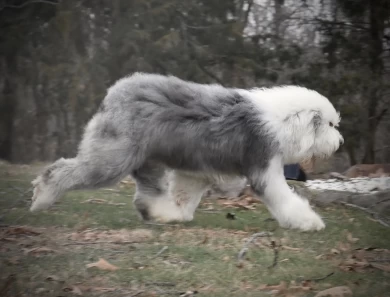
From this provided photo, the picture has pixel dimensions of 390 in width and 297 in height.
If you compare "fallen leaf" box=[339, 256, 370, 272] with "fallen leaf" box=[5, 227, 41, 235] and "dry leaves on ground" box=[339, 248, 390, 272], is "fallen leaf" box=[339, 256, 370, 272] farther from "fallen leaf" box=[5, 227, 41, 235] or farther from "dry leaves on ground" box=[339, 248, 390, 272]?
"fallen leaf" box=[5, 227, 41, 235]

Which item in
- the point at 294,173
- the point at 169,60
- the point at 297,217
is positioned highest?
the point at 169,60

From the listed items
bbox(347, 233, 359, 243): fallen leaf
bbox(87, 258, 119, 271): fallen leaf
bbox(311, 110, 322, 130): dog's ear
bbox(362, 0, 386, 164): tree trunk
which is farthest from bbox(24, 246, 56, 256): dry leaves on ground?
bbox(362, 0, 386, 164): tree trunk

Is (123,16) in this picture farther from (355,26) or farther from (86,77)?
(355,26)

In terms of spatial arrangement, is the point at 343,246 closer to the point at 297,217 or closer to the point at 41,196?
the point at 297,217

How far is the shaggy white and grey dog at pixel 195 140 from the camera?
489 cm

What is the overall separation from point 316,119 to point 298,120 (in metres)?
0.21

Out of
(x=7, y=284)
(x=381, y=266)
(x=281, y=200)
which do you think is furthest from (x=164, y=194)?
(x=7, y=284)

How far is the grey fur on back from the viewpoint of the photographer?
4898 mm

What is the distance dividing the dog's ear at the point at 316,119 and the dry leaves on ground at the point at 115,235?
5.33ft

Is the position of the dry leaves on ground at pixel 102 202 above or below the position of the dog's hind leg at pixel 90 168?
below

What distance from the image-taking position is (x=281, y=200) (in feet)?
16.3

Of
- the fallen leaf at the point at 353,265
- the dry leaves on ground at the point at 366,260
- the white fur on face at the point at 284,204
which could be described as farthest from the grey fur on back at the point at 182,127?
the fallen leaf at the point at 353,265

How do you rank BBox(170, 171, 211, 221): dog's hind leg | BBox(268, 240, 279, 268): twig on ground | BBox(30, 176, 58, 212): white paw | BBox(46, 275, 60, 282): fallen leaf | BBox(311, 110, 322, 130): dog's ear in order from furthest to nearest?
BBox(170, 171, 211, 221): dog's hind leg → BBox(311, 110, 322, 130): dog's ear → BBox(30, 176, 58, 212): white paw → BBox(268, 240, 279, 268): twig on ground → BBox(46, 275, 60, 282): fallen leaf

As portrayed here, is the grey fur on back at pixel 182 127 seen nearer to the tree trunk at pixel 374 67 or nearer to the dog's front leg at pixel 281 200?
the dog's front leg at pixel 281 200
